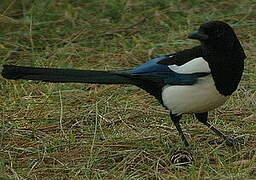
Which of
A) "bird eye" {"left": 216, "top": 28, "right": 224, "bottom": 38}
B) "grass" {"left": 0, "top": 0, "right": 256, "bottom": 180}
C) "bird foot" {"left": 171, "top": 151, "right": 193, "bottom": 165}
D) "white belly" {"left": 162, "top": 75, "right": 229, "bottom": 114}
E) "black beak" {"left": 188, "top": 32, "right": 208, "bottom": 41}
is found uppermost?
"bird eye" {"left": 216, "top": 28, "right": 224, "bottom": 38}

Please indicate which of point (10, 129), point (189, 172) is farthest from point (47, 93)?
point (189, 172)

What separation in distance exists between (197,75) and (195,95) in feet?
0.28

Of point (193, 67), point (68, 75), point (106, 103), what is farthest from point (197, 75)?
point (106, 103)

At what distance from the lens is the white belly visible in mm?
2951

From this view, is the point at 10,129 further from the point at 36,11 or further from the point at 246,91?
the point at 36,11

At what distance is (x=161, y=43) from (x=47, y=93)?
1126mm

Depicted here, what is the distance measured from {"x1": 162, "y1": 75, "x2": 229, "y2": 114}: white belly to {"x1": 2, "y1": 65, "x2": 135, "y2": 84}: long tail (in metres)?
0.26

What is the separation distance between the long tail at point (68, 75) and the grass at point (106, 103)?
0.25 metres

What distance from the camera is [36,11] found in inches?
213

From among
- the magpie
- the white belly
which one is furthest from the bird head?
the white belly

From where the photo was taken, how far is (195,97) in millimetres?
2977

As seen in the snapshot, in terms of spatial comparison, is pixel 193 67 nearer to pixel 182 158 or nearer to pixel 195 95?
pixel 195 95

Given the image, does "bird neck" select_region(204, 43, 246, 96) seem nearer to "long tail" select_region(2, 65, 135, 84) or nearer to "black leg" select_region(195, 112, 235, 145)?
"black leg" select_region(195, 112, 235, 145)

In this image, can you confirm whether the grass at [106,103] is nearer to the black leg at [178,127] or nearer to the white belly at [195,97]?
the black leg at [178,127]
